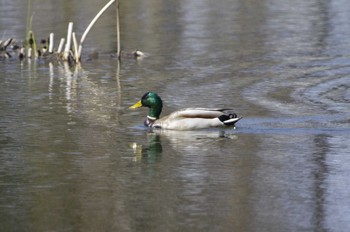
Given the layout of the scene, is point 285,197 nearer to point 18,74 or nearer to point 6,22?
point 18,74

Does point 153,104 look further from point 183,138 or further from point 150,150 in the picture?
point 150,150

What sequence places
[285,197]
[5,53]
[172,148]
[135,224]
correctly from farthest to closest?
[5,53]
[172,148]
[285,197]
[135,224]

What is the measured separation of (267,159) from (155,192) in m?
2.15

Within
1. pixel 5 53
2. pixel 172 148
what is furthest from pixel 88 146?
pixel 5 53

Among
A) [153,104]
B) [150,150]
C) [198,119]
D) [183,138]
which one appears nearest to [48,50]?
[153,104]

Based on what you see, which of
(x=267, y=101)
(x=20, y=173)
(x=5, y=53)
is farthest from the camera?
(x=5, y=53)

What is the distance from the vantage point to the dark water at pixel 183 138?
11.0 m

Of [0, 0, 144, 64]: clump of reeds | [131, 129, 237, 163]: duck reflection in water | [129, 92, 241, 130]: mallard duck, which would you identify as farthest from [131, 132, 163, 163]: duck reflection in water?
[0, 0, 144, 64]: clump of reeds

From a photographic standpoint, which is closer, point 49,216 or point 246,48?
point 49,216

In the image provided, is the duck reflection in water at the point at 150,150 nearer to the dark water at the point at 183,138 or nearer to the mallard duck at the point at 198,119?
the dark water at the point at 183,138

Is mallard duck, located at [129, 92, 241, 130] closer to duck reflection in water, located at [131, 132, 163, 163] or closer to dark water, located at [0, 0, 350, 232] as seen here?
dark water, located at [0, 0, 350, 232]

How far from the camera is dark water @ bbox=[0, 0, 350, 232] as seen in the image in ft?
36.1

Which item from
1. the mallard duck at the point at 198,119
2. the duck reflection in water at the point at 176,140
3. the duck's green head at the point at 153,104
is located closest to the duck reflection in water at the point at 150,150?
the duck reflection in water at the point at 176,140

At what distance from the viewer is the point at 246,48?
84.8 feet
